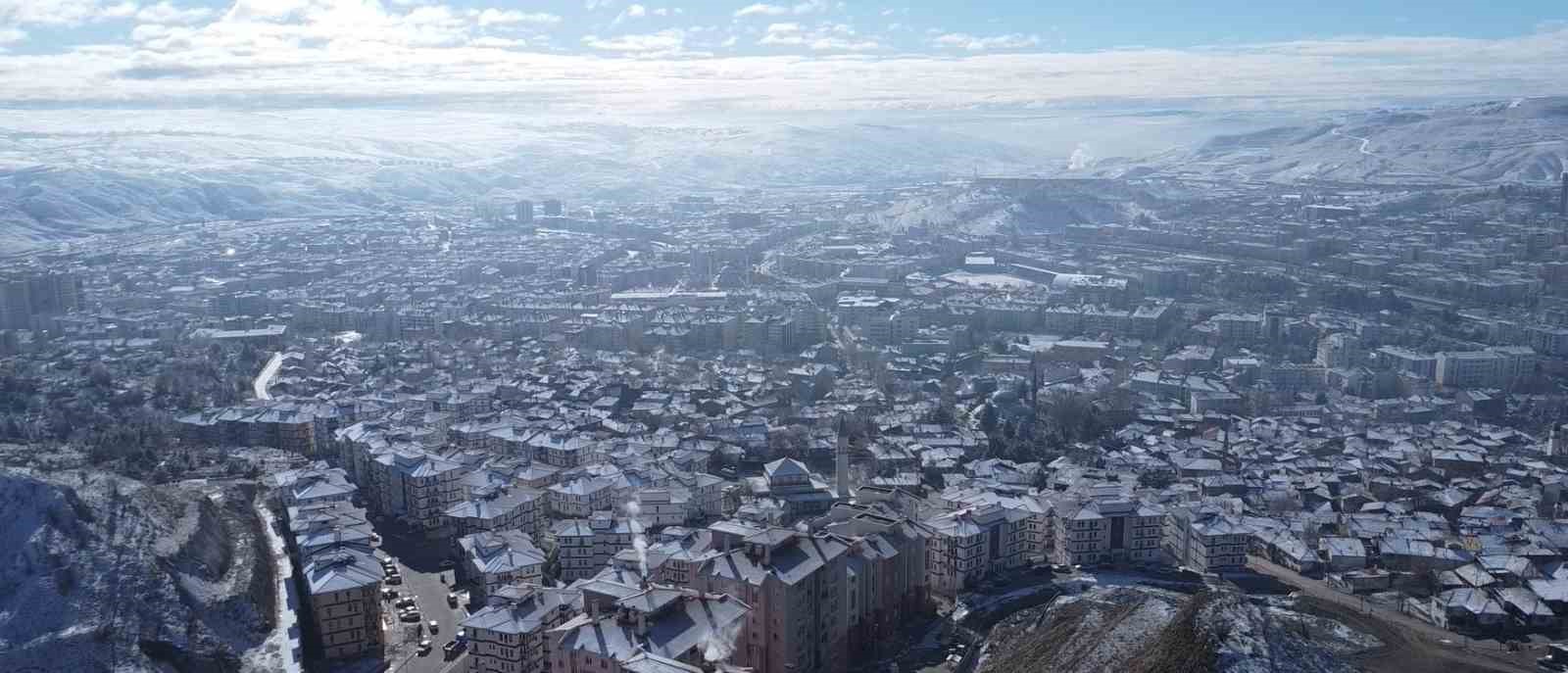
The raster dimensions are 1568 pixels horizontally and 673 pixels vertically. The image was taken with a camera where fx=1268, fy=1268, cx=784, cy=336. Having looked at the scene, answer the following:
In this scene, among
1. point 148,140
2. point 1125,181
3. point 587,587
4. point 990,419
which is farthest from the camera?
point 148,140

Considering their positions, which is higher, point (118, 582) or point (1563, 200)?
point (1563, 200)

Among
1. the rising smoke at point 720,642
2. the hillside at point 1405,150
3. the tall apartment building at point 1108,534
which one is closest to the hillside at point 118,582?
the rising smoke at point 720,642

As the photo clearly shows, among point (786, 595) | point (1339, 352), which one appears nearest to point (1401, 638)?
point (786, 595)

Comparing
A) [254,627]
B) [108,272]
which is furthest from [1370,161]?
[254,627]

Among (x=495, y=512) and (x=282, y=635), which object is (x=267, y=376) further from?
(x=282, y=635)

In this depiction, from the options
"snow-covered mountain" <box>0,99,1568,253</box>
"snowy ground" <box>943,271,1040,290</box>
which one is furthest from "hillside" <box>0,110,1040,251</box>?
"snowy ground" <box>943,271,1040,290</box>

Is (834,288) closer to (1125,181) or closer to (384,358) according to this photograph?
(384,358)
